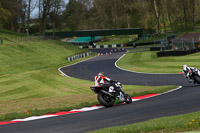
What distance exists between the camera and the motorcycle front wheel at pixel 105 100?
1576 cm

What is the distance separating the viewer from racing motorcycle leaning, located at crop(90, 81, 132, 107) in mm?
15773

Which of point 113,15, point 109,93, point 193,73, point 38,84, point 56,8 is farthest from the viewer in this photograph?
point 113,15

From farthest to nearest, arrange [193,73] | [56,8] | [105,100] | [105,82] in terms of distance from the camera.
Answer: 1. [56,8]
2. [193,73]
3. [105,82]
4. [105,100]

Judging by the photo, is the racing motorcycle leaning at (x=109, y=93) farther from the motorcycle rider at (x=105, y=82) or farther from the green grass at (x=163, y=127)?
the green grass at (x=163, y=127)

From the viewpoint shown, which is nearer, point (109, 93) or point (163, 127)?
point (163, 127)

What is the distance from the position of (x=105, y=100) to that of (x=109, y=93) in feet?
1.32

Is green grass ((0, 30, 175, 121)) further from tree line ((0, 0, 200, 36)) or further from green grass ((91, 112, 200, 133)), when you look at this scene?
tree line ((0, 0, 200, 36))

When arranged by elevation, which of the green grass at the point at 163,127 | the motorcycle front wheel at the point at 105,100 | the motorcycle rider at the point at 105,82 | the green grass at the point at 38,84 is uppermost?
the motorcycle rider at the point at 105,82

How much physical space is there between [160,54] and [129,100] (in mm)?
37065

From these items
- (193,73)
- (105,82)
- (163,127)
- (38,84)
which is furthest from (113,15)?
(163,127)

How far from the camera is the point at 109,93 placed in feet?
51.8

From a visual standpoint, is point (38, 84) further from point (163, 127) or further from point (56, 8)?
point (56, 8)

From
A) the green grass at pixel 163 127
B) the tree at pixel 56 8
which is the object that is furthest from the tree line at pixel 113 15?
the green grass at pixel 163 127

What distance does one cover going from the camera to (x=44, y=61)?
57125 mm
